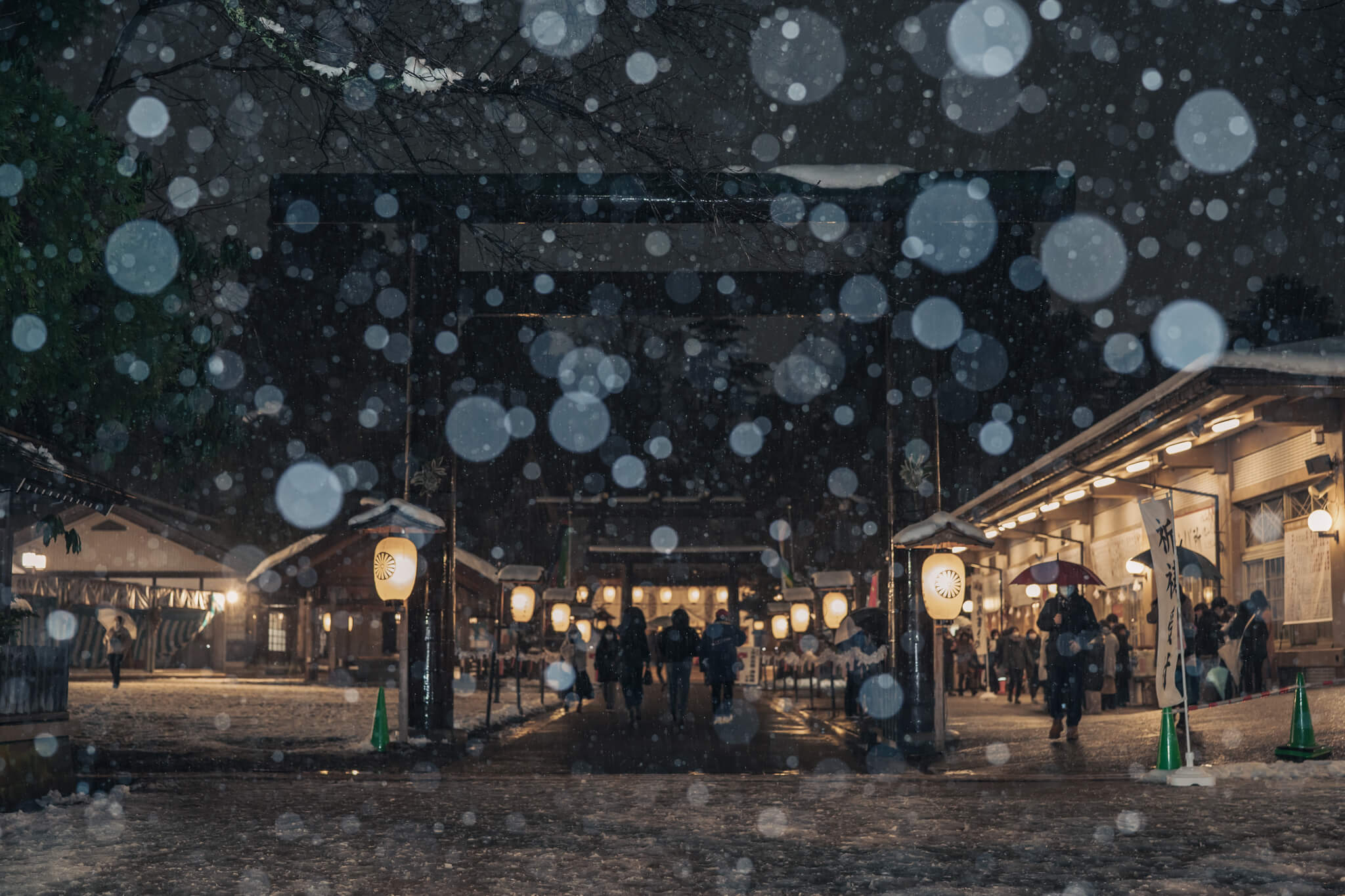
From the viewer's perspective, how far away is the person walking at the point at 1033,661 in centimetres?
2620

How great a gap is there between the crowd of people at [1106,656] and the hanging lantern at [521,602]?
9.46 m

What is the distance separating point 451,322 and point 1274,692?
37.6 feet

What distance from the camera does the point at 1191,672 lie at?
63.2 feet

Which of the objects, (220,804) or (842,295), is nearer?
(220,804)

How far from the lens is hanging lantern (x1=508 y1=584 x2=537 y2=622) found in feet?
95.9

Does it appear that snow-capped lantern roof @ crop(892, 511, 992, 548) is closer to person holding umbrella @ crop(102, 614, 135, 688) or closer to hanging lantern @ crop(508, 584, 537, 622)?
hanging lantern @ crop(508, 584, 537, 622)

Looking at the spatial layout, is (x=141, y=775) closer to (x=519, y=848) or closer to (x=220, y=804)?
(x=220, y=804)

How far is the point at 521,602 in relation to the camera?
29.4 meters

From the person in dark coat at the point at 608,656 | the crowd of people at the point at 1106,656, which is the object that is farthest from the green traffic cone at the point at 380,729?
the person in dark coat at the point at 608,656

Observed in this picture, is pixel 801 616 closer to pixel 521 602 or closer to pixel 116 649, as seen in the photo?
pixel 521 602

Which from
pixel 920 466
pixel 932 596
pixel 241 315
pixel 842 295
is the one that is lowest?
pixel 932 596

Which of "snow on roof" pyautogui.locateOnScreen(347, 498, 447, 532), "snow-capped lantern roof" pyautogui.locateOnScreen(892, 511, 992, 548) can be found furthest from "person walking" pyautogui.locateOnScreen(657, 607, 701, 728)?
"snow-capped lantern roof" pyautogui.locateOnScreen(892, 511, 992, 548)

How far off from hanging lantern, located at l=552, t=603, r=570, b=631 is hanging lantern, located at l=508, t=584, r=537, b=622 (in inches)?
199

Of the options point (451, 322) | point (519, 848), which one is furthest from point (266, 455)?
point (519, 848)
